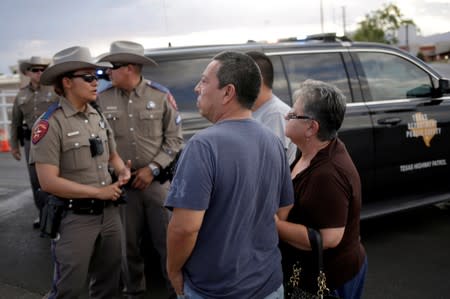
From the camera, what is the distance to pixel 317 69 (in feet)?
14.9

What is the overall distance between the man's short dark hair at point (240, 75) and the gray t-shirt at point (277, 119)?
0.98 metres

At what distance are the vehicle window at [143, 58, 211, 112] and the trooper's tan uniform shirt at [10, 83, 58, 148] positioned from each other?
177cm

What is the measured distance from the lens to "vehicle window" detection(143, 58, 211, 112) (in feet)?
12.7

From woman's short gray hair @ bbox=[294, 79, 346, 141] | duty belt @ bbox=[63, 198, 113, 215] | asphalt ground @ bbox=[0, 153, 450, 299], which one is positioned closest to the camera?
woman's short gray hair @ bbox=[294, 79, 346, 141]

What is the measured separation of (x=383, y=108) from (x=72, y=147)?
3085 millimetres

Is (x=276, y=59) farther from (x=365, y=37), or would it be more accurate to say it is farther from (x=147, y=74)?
(x=365, y=37)

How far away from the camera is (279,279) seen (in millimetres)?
1993

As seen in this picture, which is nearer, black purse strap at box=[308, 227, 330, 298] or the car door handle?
black purse strap at box=[308, 227, 330, 298]

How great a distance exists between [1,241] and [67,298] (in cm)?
283

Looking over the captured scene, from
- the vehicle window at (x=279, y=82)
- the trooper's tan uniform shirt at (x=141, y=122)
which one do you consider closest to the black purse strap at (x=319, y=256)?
the trooper's tan uniform shirt at (x=141, y=122)

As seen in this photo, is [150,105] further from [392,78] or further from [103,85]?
[392,78]

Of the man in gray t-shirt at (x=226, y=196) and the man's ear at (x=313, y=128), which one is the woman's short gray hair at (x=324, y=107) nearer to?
the man's ear at (x=313, y=128)

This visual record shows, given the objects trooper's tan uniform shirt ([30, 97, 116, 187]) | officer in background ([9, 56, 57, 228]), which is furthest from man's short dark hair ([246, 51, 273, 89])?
officer in background ([9, 56, 57, 228])

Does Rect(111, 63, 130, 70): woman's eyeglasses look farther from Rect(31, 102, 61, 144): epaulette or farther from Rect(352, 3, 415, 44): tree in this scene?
Rect(352, 3, 415, 44): tree
